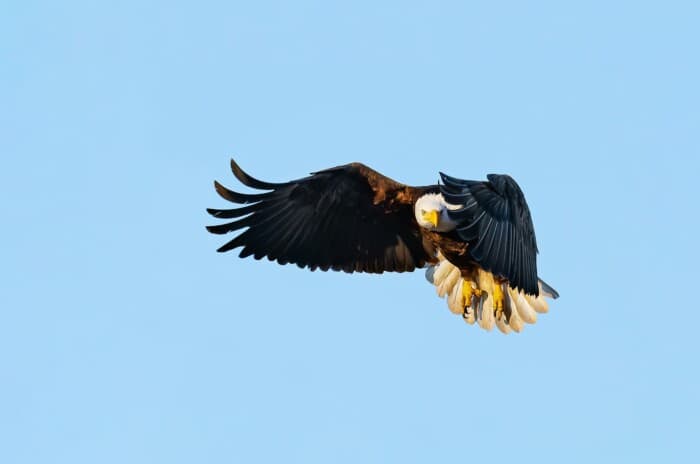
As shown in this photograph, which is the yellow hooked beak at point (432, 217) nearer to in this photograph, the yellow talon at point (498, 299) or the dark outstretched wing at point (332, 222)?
the dark outstretched wing at point (332, 222)

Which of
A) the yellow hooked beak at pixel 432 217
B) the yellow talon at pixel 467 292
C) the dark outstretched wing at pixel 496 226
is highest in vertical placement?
the yellow talon at pixel 467 292

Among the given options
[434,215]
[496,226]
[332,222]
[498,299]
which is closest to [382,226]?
[332,222]

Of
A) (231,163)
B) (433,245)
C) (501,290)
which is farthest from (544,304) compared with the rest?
(231,163)

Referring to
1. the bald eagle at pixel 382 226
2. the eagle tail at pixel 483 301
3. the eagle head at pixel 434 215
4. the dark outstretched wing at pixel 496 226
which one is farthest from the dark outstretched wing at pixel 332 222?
the dark outstretched wing at pixel 496 226

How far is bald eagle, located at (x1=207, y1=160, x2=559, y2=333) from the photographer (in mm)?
10203

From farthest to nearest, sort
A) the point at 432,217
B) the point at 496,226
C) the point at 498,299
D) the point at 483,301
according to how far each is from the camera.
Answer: the point at 483,301 → the point at 498,299 → the point at 432,217 → the point at 496,226

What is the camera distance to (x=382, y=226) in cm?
1134

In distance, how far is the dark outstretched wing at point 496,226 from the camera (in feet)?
32.0

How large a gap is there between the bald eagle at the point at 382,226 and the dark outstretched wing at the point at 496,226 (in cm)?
1

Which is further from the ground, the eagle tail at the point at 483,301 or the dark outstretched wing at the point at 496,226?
the eagle tail at the point at 483,301

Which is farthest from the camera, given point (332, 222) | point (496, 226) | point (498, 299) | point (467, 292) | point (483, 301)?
point (483, 301)

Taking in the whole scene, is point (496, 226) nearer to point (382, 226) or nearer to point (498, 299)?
point (382, 226)

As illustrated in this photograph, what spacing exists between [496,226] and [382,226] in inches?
62.6

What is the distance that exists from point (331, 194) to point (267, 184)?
49 centimetres
